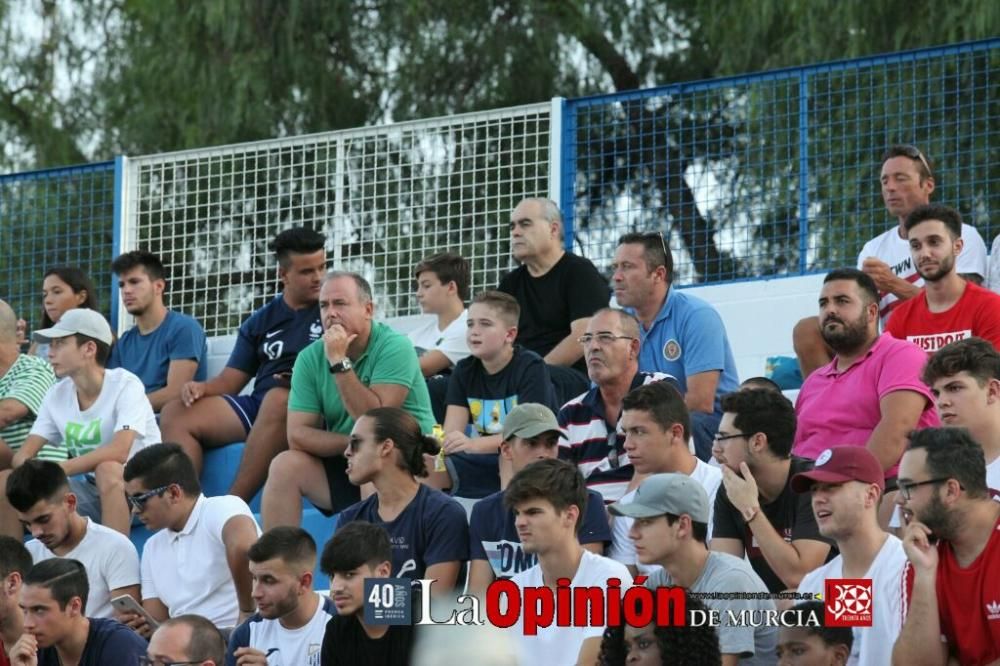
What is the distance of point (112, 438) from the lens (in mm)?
9797

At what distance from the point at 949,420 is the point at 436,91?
9222mm

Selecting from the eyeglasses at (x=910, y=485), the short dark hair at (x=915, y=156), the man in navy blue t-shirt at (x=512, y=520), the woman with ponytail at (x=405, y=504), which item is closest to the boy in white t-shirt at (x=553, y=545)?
the man in navy blue t-shirt at (x=512, y=520)

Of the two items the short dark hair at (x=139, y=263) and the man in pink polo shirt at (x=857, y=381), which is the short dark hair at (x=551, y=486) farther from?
the short dark hair at (x=139, y=263)

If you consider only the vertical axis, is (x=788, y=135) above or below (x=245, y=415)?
above

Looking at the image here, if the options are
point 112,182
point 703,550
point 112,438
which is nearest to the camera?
point 703,550

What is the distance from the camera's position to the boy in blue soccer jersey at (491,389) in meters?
9.02

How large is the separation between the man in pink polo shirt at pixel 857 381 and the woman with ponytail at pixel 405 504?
150cm

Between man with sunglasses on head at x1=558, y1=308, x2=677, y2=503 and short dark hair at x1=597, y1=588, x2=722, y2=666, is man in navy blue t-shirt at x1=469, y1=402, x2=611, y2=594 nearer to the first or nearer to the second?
man with sunglasses on head at x1=558, y1=308, x2=677, y2=503

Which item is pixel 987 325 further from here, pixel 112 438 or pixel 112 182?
pixel 112 182

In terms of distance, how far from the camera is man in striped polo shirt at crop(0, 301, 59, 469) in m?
→ 10.5

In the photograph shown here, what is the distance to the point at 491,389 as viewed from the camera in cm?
910

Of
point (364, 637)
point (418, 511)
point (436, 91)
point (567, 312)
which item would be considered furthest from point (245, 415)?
point (436, 91)

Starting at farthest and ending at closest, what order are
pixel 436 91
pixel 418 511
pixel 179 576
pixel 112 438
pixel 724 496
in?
pixel 436 91 < pixel 112 438 < pixel 179 576 < pixel 418 511 < pixel 724 496

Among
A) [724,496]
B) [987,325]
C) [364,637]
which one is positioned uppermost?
[987,325]
